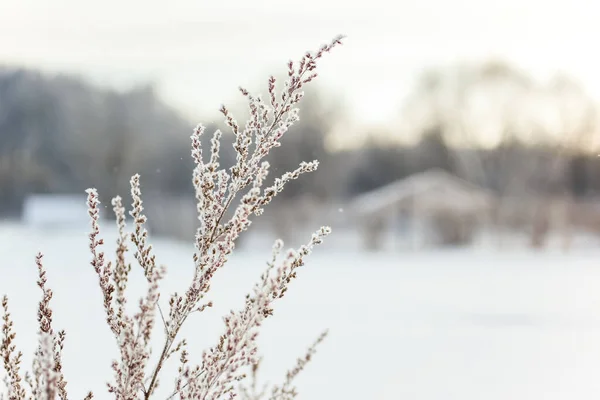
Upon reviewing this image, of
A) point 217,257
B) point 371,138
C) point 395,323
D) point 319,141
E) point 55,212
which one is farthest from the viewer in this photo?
point 55,212

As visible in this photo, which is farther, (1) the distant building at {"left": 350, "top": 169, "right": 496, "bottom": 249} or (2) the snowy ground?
(1) the distant building at {"left": 350, "top": 169, "right": 496, "bottom": 249}

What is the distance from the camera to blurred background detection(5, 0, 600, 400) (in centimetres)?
360

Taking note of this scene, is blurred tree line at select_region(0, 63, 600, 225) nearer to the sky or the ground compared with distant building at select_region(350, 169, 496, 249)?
nearer to the sky

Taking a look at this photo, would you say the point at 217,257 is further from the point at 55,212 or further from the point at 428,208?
the point at 428,208

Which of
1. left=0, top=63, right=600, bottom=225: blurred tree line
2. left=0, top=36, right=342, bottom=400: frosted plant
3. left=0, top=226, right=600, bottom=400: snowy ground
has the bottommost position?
→ left=0, top=226, right=600, bottom=400: snowy ground

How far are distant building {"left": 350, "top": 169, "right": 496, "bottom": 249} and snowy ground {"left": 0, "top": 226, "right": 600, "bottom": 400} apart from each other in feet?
9.37

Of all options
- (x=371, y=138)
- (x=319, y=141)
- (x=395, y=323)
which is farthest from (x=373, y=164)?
(x=395, y=323)

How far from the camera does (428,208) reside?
1359 centimetres

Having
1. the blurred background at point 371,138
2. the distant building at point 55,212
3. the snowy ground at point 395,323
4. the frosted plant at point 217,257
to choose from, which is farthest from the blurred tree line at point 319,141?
the frosted plant at point 217,257

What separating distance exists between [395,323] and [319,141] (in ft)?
16.9

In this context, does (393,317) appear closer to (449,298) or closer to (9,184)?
(449,298)

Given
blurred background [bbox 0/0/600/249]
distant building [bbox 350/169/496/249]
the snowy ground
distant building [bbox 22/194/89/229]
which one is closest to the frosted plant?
the snowy ground

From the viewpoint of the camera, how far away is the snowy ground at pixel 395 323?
3152 mm

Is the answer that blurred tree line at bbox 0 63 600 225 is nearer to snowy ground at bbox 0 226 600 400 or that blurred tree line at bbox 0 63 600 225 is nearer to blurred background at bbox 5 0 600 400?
blurred background at bbox 5 0 600 400
